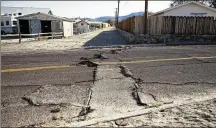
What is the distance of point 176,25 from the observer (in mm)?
20109

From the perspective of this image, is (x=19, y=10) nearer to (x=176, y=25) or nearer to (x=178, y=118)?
(x=176, y=25)

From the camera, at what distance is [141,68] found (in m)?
8.45

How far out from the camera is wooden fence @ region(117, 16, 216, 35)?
64.6 ft

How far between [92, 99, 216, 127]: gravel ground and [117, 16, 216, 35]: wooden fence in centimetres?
1524

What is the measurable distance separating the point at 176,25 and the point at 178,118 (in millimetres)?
16848

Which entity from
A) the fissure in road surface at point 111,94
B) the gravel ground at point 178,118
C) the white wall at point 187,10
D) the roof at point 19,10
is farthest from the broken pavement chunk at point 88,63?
the roof at point 19,10

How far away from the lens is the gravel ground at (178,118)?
13.7ft

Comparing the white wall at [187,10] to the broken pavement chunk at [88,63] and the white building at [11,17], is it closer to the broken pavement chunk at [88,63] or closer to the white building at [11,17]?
the broken pavement chunk at [88,63]

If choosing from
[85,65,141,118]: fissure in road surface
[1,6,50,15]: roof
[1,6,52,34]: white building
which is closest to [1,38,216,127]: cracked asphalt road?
[85,65,141,118]: fissure in road surface

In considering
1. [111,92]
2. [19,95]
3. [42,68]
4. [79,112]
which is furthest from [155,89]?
[42,68]

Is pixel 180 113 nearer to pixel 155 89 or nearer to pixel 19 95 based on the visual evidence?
pixel 155 89

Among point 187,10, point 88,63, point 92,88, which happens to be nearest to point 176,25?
point 187,10

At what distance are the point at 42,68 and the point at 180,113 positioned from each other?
17.4 ft

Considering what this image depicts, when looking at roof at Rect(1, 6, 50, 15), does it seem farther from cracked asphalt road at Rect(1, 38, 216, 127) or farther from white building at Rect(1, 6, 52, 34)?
cracked asphalt road at Rect(1, 38, 216, 127)
